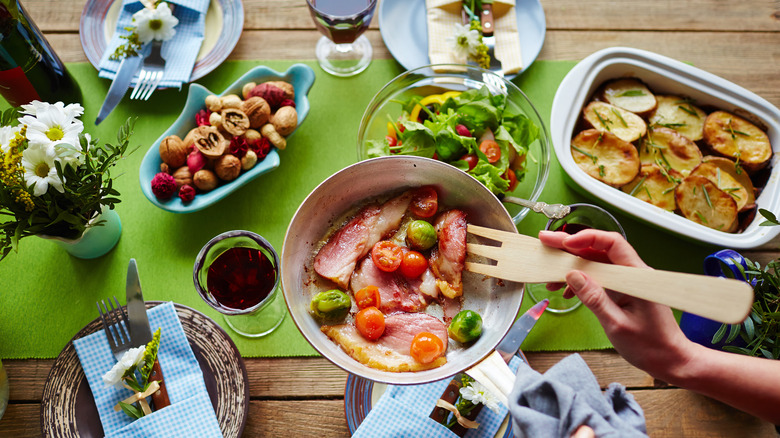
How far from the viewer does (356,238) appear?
4.13 ft

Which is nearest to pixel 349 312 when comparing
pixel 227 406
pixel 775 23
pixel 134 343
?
pixel 227 406

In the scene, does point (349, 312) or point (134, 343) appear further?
point (134, 343)

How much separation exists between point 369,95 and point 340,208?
64 centimetres

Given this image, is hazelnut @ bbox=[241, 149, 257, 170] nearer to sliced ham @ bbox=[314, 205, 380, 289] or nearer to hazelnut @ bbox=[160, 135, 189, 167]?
hazelnut @ bbox=[160, 135, 189, 167]

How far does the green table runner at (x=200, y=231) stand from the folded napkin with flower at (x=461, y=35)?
0.38 feet

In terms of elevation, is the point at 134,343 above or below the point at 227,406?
above

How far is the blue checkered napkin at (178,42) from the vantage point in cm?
168

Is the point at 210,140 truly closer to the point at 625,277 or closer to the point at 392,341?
the point at 392,341

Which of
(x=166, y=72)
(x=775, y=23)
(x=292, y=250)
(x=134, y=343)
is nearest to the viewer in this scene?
(x=292, y=250)

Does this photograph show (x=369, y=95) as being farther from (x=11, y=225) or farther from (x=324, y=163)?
(x=11, y=225)

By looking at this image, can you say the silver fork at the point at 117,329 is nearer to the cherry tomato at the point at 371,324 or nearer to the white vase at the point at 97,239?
the white vase at the point at 97,239

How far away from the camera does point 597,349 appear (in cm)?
156

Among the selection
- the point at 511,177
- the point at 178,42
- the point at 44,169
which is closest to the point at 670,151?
the point at 511,177

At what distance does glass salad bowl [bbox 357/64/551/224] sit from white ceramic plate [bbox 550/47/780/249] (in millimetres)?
85
